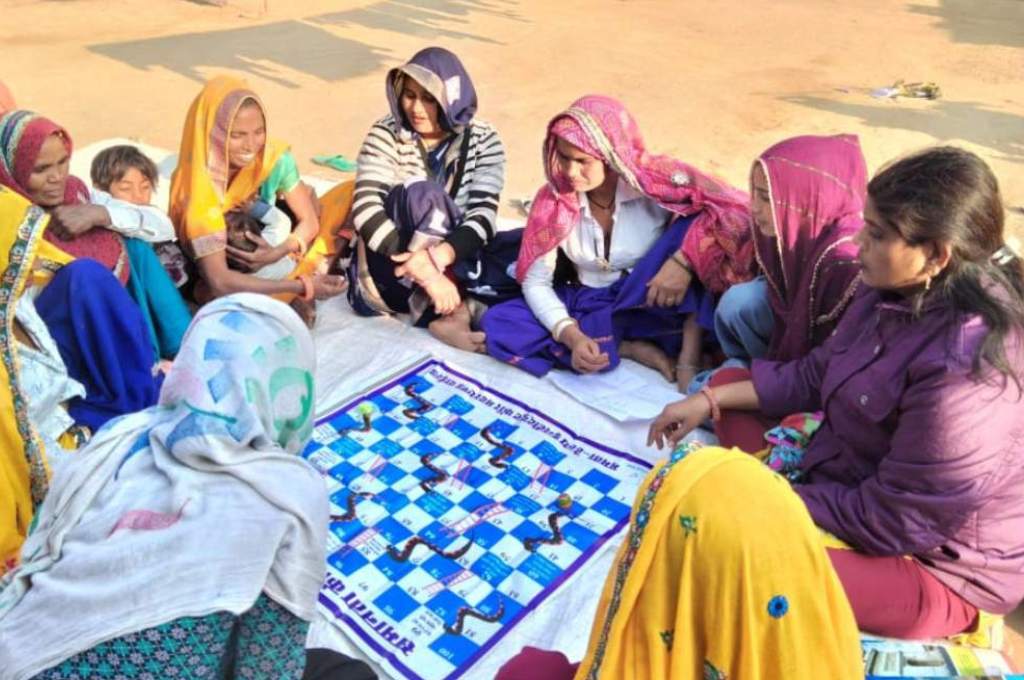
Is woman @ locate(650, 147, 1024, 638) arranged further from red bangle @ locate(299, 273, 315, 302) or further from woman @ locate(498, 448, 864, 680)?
red bangle @ locate(299, 273, 315, 302)

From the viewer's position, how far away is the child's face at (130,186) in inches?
125

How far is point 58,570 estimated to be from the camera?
131 centimetres

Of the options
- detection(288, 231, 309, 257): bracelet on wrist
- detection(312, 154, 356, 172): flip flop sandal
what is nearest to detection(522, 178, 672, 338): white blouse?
detection(288, 231, 309, 257): bracelet on wrist

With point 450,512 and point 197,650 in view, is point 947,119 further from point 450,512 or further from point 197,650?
point 197,650

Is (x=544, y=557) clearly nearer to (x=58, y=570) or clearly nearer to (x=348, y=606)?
(x=348, y=606)

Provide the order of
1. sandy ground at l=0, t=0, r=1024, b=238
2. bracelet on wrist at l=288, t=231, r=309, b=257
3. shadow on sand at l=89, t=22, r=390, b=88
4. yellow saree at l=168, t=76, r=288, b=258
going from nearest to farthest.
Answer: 1. yellow saree at l=168, t=76, r=288, b=258
2. bracelet on wrist at l=288, t=231, r=309, b=257
3. sandy ground at l=0, t=0, r=1024, b=238
4. shadow on sand at l=89, t=22, r=390, b=88

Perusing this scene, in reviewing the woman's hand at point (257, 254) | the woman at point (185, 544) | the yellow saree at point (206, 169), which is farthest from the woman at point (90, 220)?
the woman at point (185, 544)

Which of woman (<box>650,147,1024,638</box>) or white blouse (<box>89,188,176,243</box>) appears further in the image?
white blouse (<box>89,188,176,243</box>)

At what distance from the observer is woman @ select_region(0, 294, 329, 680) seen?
4.21ft

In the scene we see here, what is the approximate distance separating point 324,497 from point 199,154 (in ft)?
7.25

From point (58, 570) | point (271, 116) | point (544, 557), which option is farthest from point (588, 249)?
point (271, 116)

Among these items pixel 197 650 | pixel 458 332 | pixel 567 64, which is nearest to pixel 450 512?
pixel 458 332

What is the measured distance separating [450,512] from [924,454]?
1284 mm

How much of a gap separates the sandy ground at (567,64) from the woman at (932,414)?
108 inches
